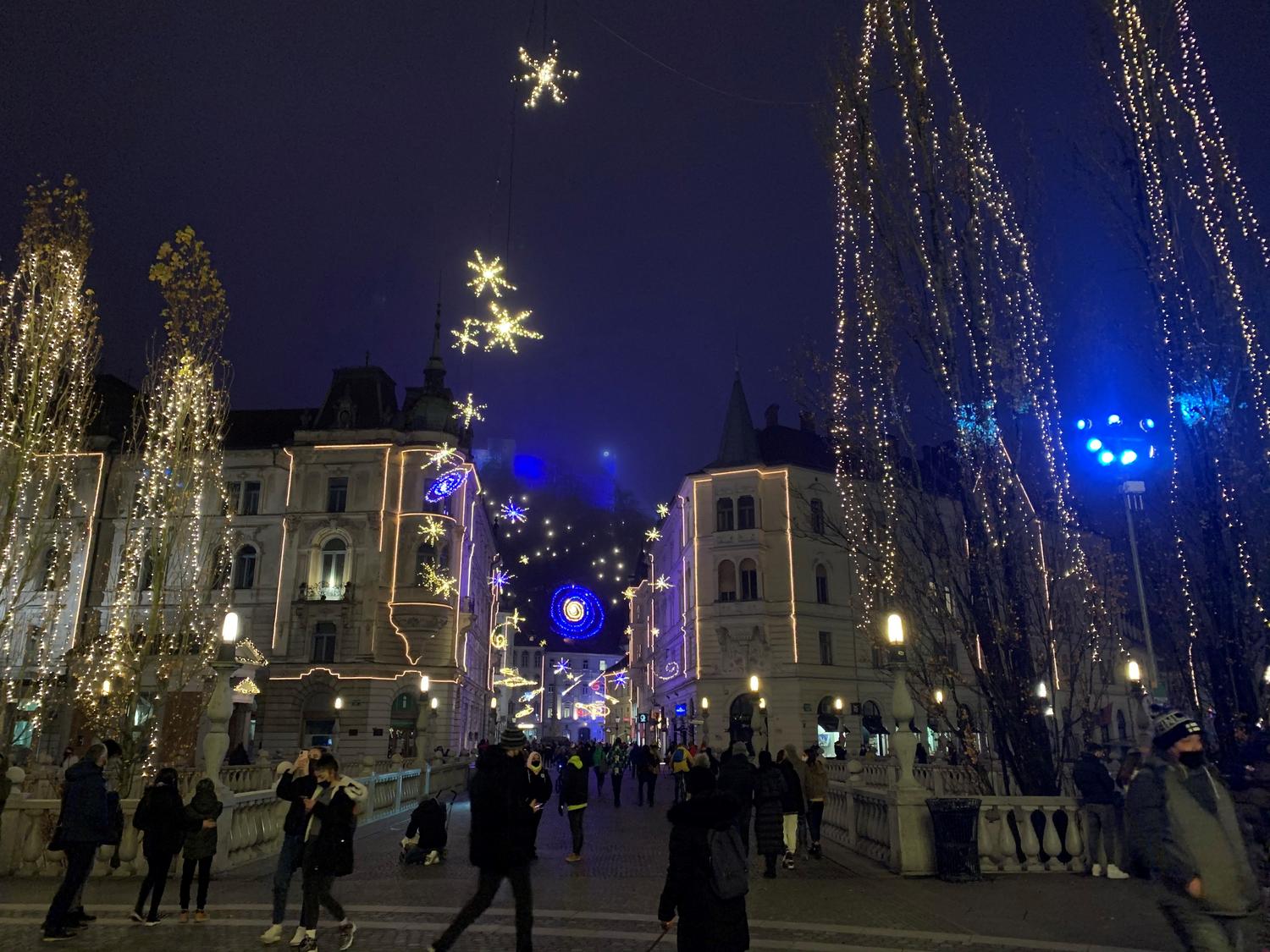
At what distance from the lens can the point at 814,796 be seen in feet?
46.1

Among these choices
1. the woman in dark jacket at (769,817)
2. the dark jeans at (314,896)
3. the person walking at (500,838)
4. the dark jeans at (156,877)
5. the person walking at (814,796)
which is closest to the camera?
the person walking at (500,838)

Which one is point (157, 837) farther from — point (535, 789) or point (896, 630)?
point (896, 630)

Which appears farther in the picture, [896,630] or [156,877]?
[896,630]

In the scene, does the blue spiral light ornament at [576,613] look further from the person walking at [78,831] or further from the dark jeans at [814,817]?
the person walking at [78,831]

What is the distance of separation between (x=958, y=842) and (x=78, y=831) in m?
9.86

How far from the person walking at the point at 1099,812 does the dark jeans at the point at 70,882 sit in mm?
11608

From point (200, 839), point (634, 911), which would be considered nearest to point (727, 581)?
point (634, 911)

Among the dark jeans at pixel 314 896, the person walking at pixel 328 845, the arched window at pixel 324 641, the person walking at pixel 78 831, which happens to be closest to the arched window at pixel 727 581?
the arched window at pixel 324 641

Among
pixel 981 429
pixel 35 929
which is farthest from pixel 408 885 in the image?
pixel 981 429

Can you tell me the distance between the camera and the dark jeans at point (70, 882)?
25.7 ft

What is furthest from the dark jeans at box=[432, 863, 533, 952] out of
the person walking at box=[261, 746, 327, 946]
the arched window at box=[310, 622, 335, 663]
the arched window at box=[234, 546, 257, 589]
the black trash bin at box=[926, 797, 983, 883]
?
the arched window at box=[234, 546, 257, 589]

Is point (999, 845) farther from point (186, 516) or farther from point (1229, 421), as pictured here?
point (186, 516)

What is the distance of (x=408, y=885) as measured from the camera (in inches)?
438

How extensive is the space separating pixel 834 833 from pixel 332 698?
29090 mm
